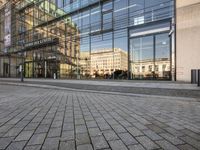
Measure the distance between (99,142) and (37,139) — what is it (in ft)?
4.15

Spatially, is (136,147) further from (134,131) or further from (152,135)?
(134,131)

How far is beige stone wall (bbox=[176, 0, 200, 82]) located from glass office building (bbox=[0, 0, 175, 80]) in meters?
0.63

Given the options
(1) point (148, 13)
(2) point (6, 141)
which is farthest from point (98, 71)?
(2) point (6, 141)

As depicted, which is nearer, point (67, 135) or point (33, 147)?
point (33, 147)

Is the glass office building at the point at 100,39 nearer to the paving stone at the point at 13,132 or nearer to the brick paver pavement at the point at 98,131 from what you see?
the brick paver pavement at the point at 98,131

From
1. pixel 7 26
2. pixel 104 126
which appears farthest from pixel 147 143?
pixel 7 26

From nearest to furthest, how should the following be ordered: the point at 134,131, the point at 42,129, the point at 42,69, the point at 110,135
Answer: the point at 110,135
the point at 134,131
the point at 42,129
the point at 42,69

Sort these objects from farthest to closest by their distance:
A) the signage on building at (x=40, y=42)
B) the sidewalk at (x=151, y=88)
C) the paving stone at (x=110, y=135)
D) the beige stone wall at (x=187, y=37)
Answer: the signage on building at (x=40, y=42)
the beige stone wall at (x=187, y=37)
the sidewalk at (x=151, y=88)
the paving stone at (x=110, y=135)

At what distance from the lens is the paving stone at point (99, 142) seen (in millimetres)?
3869

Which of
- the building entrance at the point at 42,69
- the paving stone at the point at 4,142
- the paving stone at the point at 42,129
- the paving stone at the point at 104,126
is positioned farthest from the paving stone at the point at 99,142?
the building entrance at the point at 42,69

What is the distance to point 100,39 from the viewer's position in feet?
69.3

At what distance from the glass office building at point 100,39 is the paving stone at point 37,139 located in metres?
13.2

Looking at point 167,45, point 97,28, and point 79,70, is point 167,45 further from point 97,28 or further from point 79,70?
point 79,70

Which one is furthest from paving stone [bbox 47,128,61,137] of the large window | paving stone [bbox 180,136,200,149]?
the large window
